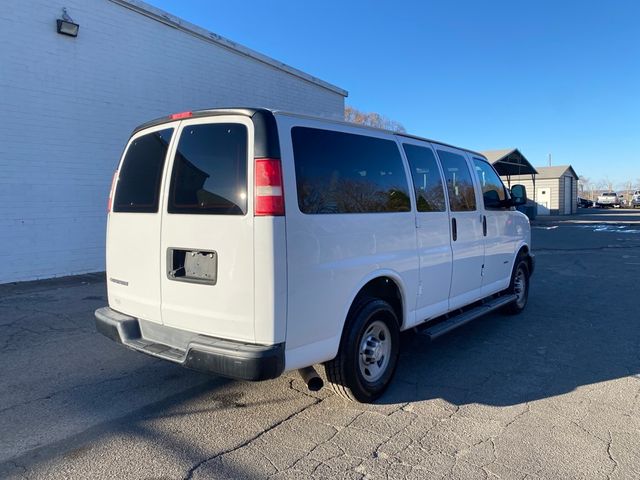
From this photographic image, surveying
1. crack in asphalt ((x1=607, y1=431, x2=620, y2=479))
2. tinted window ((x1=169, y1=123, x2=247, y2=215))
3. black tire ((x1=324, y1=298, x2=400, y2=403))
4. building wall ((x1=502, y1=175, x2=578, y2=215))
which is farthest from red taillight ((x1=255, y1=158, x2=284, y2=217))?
building wall ((x1=502, y1=175, x2=578, y2=215))

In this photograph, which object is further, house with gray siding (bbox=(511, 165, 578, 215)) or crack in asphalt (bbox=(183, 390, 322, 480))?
house with gray siding (bbox=(511, 165, 578, 215))

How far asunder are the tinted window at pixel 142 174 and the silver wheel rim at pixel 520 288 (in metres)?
5.11

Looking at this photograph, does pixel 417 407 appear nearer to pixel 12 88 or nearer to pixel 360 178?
pixel 360 178

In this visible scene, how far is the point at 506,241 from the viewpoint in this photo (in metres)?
6.23

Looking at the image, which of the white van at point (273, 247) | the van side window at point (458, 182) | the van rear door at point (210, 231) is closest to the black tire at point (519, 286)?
the van side window at point (458, 182)

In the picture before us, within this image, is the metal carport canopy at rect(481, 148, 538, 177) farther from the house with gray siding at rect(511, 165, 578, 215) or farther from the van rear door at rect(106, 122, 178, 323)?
the van rear door at rect(106, 122, 178, 323)

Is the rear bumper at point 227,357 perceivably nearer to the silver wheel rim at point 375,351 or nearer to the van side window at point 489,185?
the silver wheel rim at point 375,351

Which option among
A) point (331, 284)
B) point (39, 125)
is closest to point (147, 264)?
point (331, 284)

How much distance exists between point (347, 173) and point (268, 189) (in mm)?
899

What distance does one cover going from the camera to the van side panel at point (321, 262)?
124 inches

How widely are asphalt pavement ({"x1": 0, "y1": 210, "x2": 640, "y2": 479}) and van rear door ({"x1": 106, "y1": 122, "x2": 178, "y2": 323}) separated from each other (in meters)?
0.85

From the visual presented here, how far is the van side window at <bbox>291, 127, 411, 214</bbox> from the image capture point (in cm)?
334

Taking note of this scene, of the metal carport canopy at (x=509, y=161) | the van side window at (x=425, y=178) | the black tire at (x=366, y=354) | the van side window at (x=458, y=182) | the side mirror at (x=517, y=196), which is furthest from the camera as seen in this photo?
the metal carport canopy at (x=509, y=161)

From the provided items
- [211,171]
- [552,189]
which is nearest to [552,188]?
[552,189]
